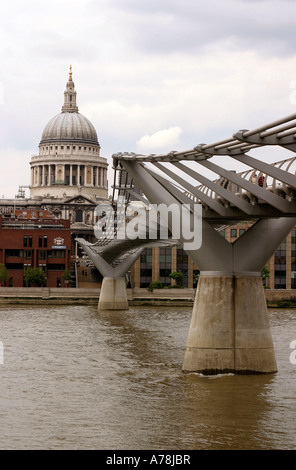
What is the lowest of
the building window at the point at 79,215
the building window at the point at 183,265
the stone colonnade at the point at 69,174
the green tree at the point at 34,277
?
the green tree at the point at 34,277

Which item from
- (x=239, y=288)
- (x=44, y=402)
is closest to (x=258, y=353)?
(x=239, y=288)

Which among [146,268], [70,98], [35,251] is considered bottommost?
[146,268]

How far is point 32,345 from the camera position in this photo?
1581 inches

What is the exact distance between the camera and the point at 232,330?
2912 centimetres

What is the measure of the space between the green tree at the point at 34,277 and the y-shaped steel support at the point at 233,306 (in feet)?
217

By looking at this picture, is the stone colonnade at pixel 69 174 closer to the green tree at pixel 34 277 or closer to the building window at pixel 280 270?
the green tree at pixel 34 277

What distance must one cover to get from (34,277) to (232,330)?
67.1 m

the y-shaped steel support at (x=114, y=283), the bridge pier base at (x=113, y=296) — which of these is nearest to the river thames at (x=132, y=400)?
the bridge pier base at (x=113, y=296)

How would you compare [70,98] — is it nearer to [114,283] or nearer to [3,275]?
[3,275]

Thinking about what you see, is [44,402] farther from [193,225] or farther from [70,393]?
[193,225]

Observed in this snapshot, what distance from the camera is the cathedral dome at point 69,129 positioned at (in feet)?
584

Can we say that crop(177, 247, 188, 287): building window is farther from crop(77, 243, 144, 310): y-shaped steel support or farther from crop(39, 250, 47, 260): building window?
crop(77, 243, 144, 310): y-shaped steel support

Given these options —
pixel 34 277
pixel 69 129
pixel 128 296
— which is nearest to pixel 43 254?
pixel 34 277
